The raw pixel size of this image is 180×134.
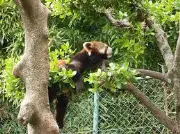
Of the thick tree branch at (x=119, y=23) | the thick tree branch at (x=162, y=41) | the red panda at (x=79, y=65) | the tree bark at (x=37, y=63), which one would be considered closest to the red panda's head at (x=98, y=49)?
the red panda at (x=79, y=65)

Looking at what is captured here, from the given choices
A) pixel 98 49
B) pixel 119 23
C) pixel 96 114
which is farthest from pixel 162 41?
pixel 96 114

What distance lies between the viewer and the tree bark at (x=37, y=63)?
6.66 feet

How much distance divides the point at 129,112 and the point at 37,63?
5.72 ft

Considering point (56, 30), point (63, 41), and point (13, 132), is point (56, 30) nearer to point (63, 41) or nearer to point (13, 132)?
point (63, 41)

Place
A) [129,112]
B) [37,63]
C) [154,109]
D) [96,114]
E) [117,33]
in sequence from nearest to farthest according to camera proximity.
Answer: [37,63] → [154,109] → [117,33] → [96,114] → [129,112]

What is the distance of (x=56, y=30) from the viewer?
4707mm

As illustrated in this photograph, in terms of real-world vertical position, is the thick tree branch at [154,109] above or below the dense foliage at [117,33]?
below

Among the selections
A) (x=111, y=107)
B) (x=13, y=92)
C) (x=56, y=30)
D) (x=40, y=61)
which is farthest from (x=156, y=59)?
(x=40, y=61)

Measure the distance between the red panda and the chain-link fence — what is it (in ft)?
1.50

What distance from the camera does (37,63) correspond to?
2.06m

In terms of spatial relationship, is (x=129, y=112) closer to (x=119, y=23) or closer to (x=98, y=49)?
(x=98, y=49)

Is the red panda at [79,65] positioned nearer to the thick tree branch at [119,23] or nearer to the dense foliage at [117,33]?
the dense foliage at [117,33]

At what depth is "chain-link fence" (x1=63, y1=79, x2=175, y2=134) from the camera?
354 centimetres

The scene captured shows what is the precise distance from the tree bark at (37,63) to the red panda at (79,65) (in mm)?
350
